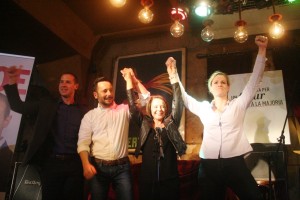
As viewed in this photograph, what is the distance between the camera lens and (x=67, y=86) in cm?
354

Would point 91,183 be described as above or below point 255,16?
below

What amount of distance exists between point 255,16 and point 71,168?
4.29 meters

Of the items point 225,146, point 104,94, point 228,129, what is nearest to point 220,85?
point 228,129

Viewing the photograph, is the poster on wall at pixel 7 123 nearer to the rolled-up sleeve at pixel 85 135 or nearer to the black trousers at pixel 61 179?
the black trousers at pixel 61 179

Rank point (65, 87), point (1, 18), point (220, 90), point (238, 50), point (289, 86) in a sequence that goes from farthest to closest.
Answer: point (238, 50), point (289, 86), point (1, 18), point (65, 87), point (220, 90)

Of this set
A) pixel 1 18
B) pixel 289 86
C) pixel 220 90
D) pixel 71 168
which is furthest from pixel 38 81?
pixel 289 86

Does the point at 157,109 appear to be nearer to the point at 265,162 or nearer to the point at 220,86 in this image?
the point at 220,86

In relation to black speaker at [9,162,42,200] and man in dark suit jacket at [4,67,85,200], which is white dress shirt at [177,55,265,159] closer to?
man in dark suit jacket at [4,67,85,200]

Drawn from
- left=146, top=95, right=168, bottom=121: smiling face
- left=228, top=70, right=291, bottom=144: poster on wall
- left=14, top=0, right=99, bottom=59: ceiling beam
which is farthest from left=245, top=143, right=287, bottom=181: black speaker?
left=14, top=0, right=99, bottom=59: ceiling beam

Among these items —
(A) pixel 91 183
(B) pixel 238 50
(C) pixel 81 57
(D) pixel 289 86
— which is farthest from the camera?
(C) pixel 81 57

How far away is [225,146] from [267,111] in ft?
8.02

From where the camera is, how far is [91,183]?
287 centimetres

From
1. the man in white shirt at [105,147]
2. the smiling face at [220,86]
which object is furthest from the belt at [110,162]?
the smiling face at [220,86]

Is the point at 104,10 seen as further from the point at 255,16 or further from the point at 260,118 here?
the point at 260,118
